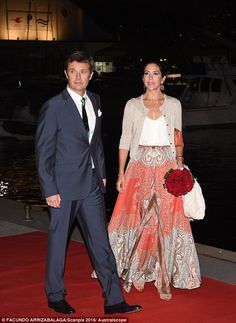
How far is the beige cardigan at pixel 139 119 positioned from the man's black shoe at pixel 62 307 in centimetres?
139

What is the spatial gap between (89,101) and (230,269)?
2315 mm

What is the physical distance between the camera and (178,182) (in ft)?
17.5

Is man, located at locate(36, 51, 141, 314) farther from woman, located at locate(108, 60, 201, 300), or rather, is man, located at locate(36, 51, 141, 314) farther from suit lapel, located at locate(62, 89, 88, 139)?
woman, located at locate(108, 60, 201, 300)

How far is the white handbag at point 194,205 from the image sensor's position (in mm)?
5504

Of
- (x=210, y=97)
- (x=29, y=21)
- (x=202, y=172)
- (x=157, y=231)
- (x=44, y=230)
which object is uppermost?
(x=29, y=21)

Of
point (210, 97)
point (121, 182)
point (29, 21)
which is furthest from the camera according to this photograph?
point (29, 21)

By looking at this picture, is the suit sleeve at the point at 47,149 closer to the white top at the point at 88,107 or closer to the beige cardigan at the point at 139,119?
the white top at the point at 88,107

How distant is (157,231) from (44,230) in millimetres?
2883

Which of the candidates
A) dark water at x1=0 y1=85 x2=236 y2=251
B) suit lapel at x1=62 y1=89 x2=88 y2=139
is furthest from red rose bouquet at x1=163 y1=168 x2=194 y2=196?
dark water at x1=0 y1=85 x2=236 y2=251

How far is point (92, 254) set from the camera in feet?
16.2

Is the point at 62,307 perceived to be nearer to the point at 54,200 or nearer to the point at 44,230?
the point at 54,200

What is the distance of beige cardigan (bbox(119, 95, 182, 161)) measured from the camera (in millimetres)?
5586

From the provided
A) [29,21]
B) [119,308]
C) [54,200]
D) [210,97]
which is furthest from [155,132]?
[29,21]

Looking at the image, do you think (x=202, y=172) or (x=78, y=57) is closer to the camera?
(x=78, y=57)
